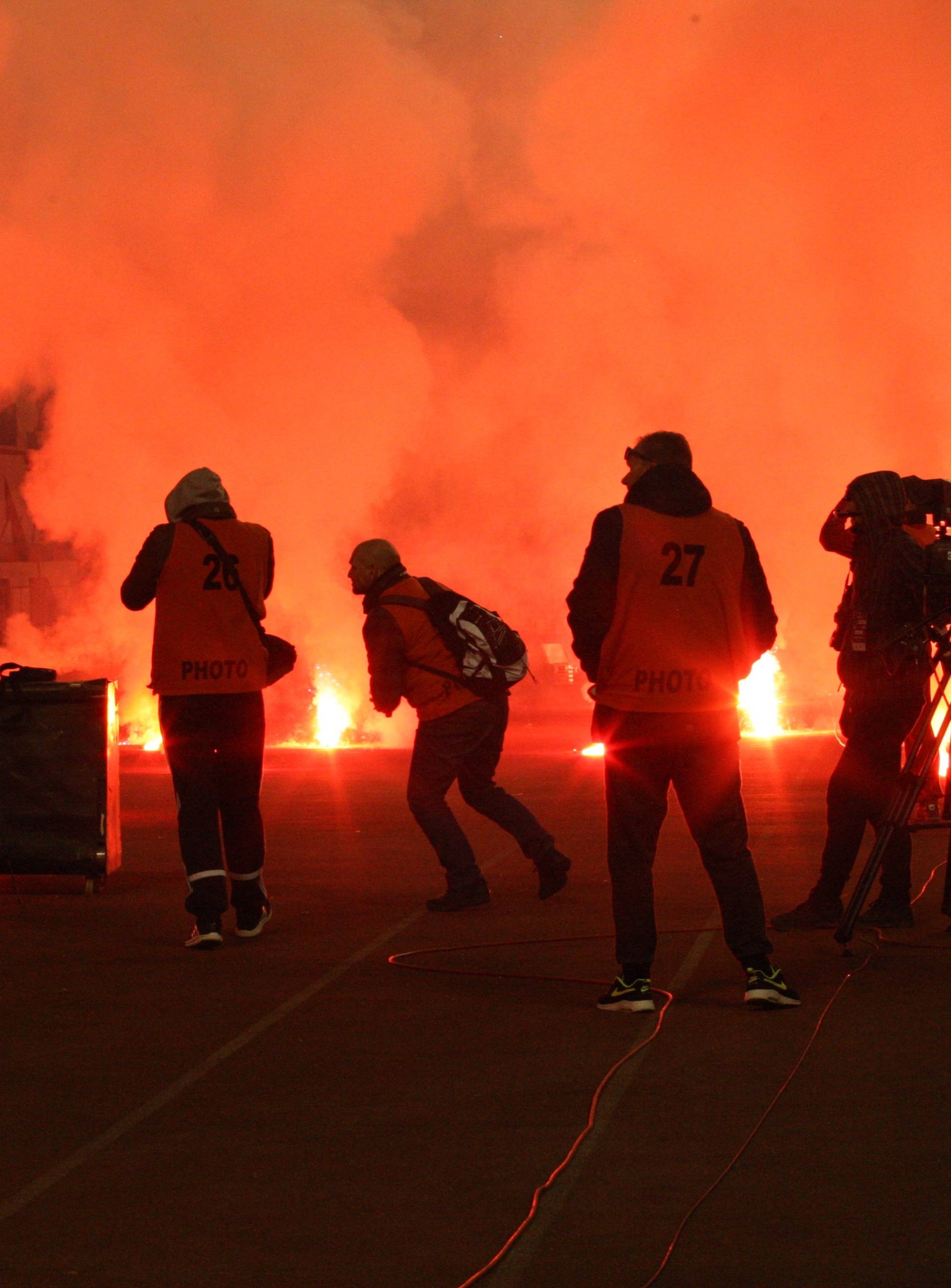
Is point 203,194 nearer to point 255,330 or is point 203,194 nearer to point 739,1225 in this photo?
point 255,330

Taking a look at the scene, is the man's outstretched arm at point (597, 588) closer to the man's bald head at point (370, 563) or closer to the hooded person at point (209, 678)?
the hooded person at point (209, 678)

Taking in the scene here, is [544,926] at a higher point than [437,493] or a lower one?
lower

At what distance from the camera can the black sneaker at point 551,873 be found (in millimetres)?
8047

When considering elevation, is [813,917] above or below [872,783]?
below

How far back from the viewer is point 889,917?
7.11m

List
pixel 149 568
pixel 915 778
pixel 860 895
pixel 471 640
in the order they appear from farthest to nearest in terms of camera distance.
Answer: pixel 471 640
pixel 149 568
pixel 915 778
pixel 860 895

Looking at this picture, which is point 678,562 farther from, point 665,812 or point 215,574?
point 215,574

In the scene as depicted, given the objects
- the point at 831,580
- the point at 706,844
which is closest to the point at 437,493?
the point at 831,580

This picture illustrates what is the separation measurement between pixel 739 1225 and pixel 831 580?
109 feet

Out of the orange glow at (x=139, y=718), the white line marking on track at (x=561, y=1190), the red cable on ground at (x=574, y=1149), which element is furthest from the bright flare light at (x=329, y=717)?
the white line marking on track at (x=561, y=1190)

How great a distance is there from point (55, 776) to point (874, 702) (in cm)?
386

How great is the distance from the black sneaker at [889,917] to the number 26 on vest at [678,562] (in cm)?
215

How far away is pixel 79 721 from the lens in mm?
8516

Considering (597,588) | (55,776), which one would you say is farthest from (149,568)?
(597,588)
